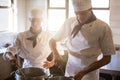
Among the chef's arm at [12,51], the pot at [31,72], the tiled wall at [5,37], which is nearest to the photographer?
the pot at [31,72]

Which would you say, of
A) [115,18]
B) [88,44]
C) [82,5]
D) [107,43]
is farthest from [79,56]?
[115,18]

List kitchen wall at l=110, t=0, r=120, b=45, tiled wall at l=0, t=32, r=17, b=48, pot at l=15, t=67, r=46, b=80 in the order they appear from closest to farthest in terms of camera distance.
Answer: pot at l=15, t=67, r=46, b=80
kitchen wall at l=110, t=0, r=120, b=45
tiled wall at l=0, t=32, r=17, b=48

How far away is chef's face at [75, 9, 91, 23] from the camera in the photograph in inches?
59.0

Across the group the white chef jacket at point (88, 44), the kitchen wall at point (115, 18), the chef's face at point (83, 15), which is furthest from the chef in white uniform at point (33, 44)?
the kitchen wall at point (115, 18)

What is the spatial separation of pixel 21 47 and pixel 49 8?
2611 millimetres

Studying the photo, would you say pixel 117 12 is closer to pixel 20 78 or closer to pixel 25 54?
pixel 25 54

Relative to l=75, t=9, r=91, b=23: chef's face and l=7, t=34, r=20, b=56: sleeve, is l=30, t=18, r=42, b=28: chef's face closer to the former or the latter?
l=7, t=34, r=20, b=56: sleeve

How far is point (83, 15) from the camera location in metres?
1.52

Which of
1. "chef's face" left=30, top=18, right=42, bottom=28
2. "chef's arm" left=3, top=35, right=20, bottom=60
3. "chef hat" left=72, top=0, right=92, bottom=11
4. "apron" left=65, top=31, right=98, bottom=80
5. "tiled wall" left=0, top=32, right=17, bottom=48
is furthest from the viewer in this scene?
"tiled wall" left=0, top=32, right=17, bottom=48

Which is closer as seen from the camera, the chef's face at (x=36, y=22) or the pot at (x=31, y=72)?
the pot at (x=31, y=72)

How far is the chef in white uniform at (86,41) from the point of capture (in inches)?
58.1

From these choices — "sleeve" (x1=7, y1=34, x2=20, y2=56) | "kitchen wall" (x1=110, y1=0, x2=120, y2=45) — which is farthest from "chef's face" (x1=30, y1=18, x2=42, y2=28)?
"kitchen wall" (x1=110, y1=0, x2=120, y2=45)

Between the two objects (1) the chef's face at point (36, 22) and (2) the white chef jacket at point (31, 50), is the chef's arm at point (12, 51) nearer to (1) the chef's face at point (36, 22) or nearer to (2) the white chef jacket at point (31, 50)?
(2) the white chef jacket at point (31, 50)

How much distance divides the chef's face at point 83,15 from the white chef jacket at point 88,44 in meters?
0.04
